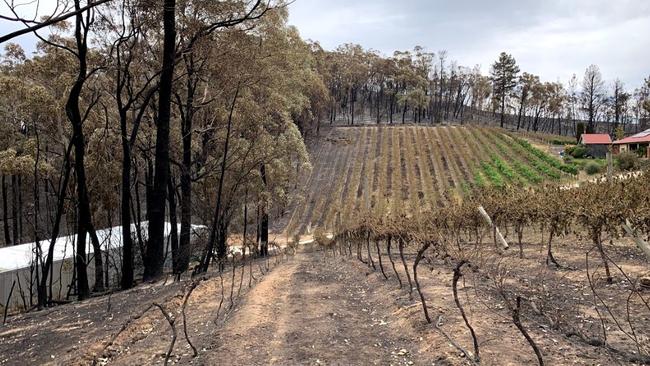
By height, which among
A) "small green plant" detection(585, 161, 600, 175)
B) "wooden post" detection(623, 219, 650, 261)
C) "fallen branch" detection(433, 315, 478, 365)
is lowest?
"fallen branch" detection(433, 315, 478, 365)

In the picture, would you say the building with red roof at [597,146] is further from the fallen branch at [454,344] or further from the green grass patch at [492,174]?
the fallen branch at [454,344]

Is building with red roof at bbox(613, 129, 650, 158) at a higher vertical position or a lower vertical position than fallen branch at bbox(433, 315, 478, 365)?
higher

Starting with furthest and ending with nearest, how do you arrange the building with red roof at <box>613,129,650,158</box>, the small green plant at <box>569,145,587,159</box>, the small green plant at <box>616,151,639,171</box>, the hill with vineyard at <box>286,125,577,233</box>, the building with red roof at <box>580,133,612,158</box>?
the small green plant at <box>569,145,587,159</box>
the building with red roof at <box>580,133,612,158</box>
the building with red roof at <box>613,129,650,158</box>
the hill with vineyard at <box>286,125,577,233</box>
the small green plant at <box>616,151,639,171</box>

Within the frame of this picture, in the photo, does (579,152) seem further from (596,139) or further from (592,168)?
(592,168)

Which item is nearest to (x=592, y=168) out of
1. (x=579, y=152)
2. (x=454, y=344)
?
(x=579, y=152)

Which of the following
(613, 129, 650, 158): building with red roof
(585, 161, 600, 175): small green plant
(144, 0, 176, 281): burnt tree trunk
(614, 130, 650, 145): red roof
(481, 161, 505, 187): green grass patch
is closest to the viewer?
(144, 0, 176, 281): burnt tree trunk

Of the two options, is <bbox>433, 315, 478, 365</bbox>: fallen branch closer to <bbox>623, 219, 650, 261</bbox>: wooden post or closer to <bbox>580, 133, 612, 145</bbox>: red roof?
<bbox>623, 219, 650, 261</bbox>: wooden post

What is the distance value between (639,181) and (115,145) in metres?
16.6

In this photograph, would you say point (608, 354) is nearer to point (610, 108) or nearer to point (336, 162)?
point (336, 162)

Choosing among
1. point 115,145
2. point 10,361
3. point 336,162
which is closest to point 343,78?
point 336,162

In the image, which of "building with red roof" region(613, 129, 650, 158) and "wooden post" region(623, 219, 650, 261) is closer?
"wooden post" region(623, 219, 650, 261)

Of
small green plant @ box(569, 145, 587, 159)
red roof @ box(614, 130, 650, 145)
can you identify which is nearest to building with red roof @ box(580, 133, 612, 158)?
small green plant @ box(569, 145, 587, 159)

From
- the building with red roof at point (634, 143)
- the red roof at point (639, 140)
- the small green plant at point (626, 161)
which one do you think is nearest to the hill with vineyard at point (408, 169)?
the building with red roof at point (634, 143)

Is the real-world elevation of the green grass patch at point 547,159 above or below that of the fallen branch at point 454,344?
above
